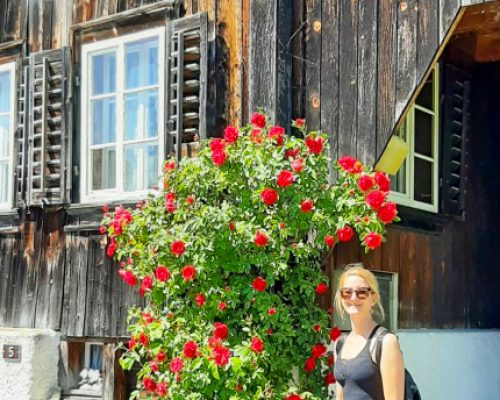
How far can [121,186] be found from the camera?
25.9ft

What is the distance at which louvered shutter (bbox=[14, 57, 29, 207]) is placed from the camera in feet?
28.0

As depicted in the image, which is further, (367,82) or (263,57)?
(263,57)

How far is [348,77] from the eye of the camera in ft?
22.2

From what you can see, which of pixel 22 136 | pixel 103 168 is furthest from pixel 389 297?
pixel 22 136

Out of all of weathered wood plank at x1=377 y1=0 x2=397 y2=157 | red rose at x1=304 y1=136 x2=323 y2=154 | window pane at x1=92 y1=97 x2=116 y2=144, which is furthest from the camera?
window pane at x1=92 y1=97 x2=116 y2=144

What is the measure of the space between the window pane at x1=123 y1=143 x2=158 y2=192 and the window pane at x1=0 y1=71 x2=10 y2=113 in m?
1.58

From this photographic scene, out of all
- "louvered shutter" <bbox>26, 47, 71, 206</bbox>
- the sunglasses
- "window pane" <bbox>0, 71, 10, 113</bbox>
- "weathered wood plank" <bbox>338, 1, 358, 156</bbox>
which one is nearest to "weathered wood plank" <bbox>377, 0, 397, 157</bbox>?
"weathered wood plank" <bbox>338, 1, 358, 156</bbox>

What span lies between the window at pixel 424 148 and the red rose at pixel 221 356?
8.24 feet

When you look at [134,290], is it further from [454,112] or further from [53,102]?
[454,112]

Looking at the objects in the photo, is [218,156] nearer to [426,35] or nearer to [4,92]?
[426,35]

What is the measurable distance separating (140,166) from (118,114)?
47 centimetres

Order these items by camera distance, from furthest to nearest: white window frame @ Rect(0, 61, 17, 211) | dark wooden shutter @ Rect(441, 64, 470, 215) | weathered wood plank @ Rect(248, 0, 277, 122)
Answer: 1. white window frame @ Rect(0, 61, 17, 211)
2. dark wooden shutter @ Rect(441, 64, 470, 215)
3. weathered wood plank @ Rect(248, 0, 277, 122)

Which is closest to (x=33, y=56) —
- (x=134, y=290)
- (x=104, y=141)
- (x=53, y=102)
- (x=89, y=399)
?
(x=53, y=102)

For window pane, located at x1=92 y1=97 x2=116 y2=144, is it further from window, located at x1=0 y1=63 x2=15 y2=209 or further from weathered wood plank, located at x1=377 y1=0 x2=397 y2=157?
weathered wood plank, located at x1=377 y1=0 x2=397 y2=157
